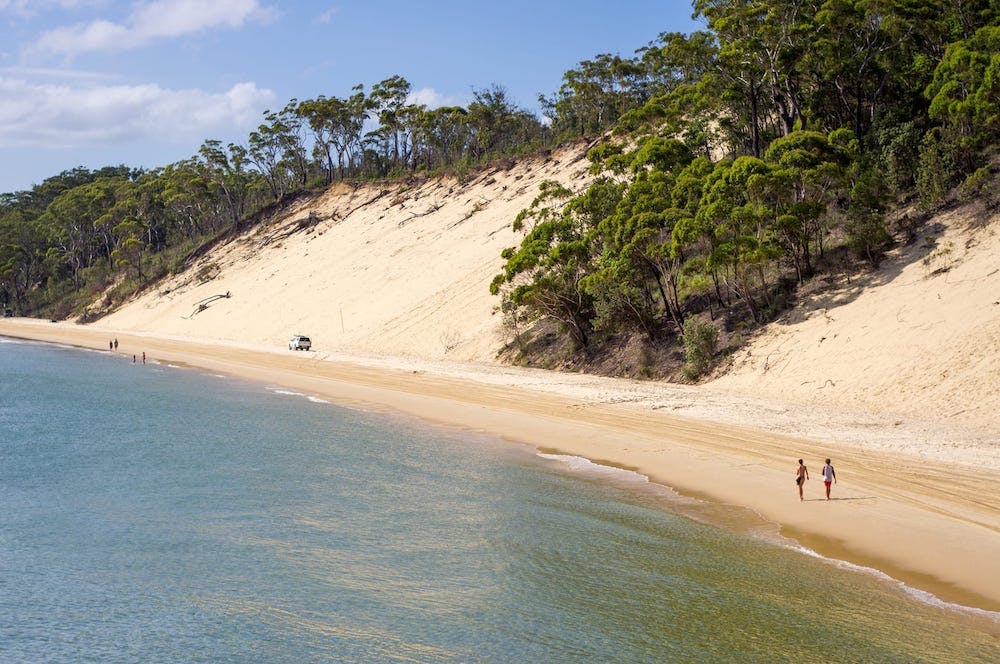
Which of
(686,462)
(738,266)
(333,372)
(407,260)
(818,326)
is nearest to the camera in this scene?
(686,462)

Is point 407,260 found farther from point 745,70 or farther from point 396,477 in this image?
point 396,477

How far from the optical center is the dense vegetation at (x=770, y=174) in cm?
3591

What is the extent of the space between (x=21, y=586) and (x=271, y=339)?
49.9 meters

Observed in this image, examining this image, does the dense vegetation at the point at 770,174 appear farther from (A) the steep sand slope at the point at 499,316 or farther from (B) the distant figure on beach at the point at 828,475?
(B) the distant figure on beach at the point at 828,475

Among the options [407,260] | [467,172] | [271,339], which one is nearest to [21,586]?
[271,339]

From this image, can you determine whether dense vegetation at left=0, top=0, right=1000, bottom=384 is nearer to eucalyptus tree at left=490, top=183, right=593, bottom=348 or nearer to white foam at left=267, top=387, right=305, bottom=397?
eucalyptus tree at left=490, top=183, right=593, bottom=348

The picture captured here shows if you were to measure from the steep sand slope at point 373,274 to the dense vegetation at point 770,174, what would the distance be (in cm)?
1052

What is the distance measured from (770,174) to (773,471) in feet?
56.6

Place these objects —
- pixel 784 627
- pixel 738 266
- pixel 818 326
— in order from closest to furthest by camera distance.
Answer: pixel 784 627, pixel 818 326, pixel 738 266

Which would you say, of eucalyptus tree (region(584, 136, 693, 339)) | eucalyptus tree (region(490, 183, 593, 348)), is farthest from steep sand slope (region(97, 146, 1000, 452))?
eucalyptus tree (region(584, 136, 693, 339))

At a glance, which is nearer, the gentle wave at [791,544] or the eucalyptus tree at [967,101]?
the gentle wave at [791,544]

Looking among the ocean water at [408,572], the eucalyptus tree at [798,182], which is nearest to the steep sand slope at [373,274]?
the eucalyptus tree at [798,182]

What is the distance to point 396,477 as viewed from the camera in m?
24.8

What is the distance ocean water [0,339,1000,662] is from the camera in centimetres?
1365
